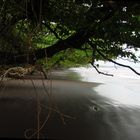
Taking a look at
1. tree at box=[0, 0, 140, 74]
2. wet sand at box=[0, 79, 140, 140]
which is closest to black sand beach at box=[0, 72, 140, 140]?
wet sand at box=[0, 79, 140, 140]

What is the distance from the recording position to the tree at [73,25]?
6.52 metres

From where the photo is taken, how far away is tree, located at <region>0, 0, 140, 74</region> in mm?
6516

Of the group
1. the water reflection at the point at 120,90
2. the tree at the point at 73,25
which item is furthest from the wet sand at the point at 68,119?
the water reflection at the point at 120,90

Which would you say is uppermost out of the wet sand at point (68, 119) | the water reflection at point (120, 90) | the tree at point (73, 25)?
the tree at point (73, 25)

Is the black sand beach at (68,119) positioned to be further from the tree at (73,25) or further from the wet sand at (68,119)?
the tree at (73,25)

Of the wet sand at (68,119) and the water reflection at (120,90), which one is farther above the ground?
the wet sand at (68,119)

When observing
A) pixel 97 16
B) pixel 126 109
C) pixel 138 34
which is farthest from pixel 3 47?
pixel 126 109

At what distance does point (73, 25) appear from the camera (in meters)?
8.69

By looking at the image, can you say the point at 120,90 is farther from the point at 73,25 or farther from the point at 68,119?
the point at 73,25

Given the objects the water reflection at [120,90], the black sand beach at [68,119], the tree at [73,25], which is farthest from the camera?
the water reflection at [120,90]

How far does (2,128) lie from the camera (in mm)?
8031

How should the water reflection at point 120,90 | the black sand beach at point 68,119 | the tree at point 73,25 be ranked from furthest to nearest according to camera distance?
1. the water reflection at point 120,90
2. the black sand beach at point 68,119
3. the tree at point 73,25

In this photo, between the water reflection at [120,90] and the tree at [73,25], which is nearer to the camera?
the tree at [73,25]

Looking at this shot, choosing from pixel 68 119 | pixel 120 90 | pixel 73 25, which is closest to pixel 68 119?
pixel 68 119
